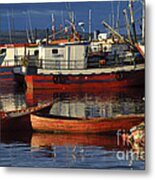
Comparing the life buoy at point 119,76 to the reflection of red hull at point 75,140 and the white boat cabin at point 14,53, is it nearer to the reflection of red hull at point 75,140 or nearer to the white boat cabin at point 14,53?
the reflection of red hull at point 75,140

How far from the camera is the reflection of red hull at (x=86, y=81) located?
2.65m

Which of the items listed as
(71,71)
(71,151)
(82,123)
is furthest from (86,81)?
(71,151)

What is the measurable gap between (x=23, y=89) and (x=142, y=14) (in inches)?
25.0

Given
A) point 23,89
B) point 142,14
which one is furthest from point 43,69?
point 142,14

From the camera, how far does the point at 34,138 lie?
2.72 meters

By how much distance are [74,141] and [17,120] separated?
0.94 ft

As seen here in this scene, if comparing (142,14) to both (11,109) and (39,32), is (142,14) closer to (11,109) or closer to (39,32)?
(39,32)

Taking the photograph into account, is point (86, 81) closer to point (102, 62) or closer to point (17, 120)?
point (102, 62)

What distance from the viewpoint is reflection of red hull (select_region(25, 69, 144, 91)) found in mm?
2652

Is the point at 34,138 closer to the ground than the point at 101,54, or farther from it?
closer to the ground

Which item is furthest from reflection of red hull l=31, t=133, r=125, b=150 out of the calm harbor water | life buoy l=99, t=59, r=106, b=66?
life buoy l=99, t=59, r=106, b=66

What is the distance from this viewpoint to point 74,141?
269 centimetres

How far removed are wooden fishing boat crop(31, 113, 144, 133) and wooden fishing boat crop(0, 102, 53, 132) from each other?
1.0 inches

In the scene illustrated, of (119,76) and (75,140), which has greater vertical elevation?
(119,76)
